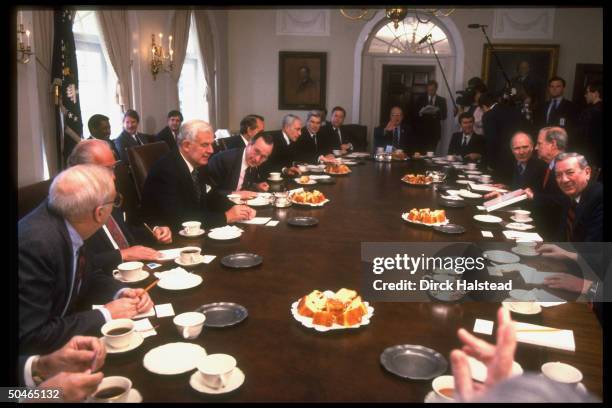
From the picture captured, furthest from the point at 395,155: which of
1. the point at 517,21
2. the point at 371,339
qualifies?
the point at 371,339

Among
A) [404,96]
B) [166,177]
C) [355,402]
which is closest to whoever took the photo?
[355,402]

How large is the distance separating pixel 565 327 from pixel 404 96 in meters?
7.93

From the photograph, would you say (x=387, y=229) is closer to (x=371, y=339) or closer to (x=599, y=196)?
(x=599, y=196)

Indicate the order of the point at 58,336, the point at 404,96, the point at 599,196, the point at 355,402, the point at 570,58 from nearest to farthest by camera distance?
the point at 355,402
the point at 58,336
the point at 599,196
the point at 570,58
the point at 404,96

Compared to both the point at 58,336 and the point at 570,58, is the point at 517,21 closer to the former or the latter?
the point at 570,58

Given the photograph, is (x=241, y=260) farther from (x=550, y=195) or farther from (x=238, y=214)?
(x=550, y=195)

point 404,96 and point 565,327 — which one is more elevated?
point 404,96

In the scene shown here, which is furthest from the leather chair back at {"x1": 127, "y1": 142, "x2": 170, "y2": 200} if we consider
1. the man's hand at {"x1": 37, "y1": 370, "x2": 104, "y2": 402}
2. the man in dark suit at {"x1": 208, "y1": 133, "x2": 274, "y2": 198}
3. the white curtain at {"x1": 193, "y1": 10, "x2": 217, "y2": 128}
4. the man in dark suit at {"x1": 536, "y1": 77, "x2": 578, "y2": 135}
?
the man in dark suit at {"x1": 536, "y1": 77, "x2": 578, "y2": 135}

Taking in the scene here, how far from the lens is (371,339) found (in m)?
1.54

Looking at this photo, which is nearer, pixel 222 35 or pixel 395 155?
pixel 395 155

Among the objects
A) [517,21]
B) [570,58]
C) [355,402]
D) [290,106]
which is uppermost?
[517,21]

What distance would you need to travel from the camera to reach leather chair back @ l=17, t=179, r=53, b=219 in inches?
90.9

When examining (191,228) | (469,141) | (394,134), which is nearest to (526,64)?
(394,134)

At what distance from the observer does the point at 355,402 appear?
1.24 meters
